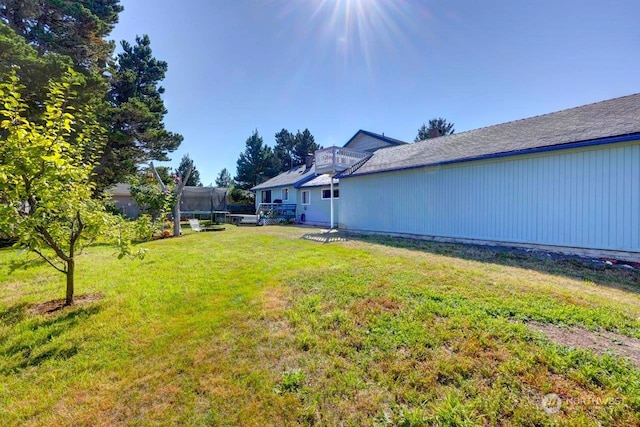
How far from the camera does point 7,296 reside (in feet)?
14.9

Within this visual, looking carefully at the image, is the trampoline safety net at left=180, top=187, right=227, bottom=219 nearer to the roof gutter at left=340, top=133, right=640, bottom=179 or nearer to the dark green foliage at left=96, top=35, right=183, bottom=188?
the dark green foliage at left=96, top=35, right=183, bottom=188

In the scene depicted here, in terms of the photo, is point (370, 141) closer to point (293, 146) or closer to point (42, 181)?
point (42, 181)

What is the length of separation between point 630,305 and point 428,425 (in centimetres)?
380

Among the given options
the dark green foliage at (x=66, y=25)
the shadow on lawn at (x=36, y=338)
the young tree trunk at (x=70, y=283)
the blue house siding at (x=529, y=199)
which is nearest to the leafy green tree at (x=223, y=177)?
the dark green foliage at (x=66, y=25)

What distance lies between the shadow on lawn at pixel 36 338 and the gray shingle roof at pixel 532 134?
9.89 metres

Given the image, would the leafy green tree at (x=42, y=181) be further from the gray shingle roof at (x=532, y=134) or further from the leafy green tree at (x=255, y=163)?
the leafy green tree at (x=255, y=163)

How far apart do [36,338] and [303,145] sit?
3972 cm

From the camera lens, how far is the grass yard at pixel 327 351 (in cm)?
204

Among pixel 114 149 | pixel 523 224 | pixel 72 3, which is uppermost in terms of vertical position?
pixel 72 3

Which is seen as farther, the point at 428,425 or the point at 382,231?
the point at 382,231

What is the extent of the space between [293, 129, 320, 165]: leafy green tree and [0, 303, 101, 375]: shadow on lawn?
125 feet

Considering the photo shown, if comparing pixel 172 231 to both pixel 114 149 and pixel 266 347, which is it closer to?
pixel 114 149

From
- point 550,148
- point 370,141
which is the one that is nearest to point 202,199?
point 370,141

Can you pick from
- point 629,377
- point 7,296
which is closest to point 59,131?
point 7,296
